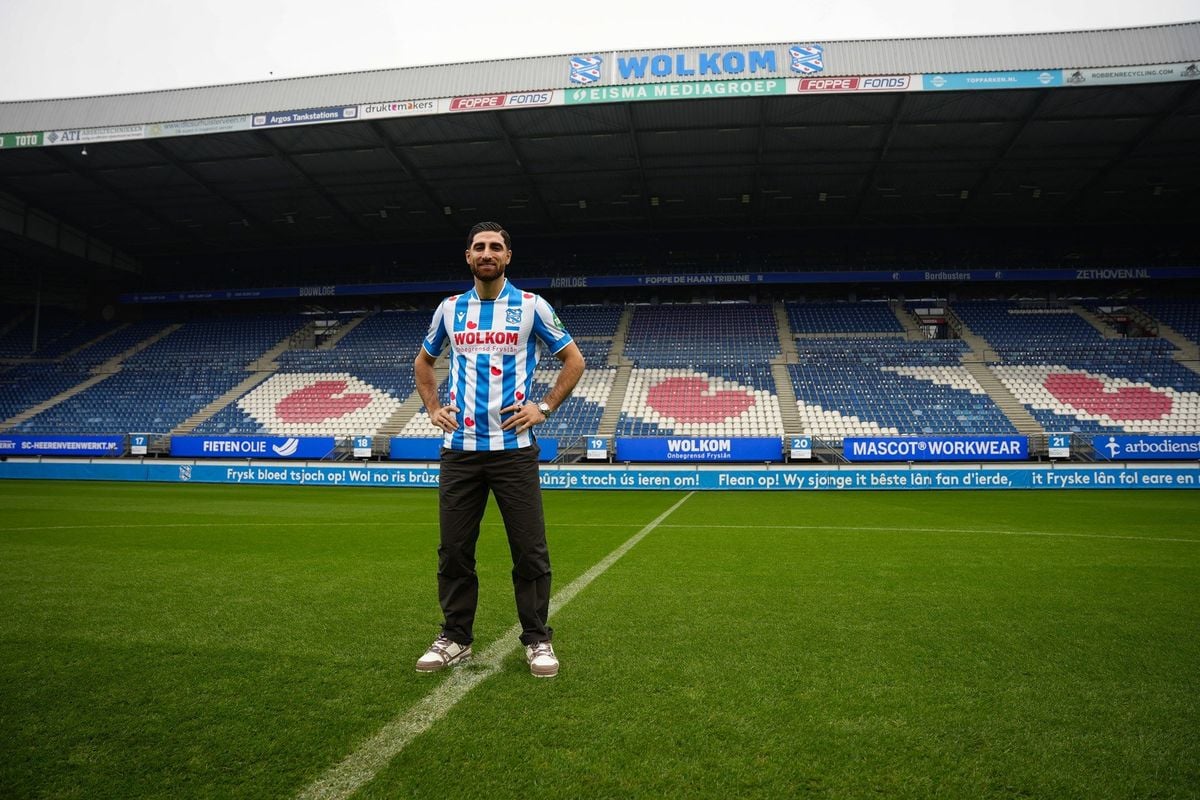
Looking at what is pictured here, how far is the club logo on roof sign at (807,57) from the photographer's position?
18.0m

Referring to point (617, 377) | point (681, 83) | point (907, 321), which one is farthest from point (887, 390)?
point (681, 83)

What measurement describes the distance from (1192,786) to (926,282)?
3109 centimetres

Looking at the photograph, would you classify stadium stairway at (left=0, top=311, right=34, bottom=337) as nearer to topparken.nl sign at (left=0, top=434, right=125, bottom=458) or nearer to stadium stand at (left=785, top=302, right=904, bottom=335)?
topparken.nl sign at (left=0, top=434, right=125, bottom=458)

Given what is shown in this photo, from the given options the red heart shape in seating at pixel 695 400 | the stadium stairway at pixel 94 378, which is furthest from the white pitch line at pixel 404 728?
the stadium stairway at pixel 94 378

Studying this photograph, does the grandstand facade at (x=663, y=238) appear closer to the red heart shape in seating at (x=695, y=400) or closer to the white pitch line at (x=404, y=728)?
the red heart shape in seating at (x=695, y=400)

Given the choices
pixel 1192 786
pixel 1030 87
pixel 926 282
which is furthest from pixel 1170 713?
pixel 926 282

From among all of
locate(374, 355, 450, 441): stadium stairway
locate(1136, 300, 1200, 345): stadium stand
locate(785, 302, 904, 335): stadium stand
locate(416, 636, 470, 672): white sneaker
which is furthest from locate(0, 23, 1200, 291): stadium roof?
locate(416, 636, 470, 672): white sneaker

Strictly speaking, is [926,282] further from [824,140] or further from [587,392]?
[587,392]

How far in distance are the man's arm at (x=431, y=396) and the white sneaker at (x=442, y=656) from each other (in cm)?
104

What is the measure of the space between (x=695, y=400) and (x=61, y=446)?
75.3 feet

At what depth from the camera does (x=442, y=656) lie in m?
3.01

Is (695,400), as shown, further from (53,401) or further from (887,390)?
(53,401)

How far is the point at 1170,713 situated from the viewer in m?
2.45

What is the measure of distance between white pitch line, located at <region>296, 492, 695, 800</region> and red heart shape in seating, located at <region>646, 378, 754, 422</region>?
64.0 feet
